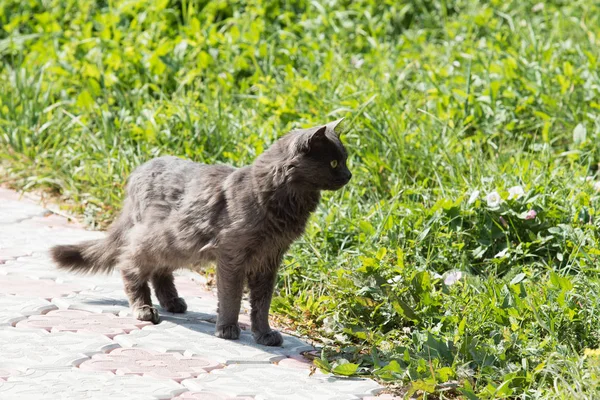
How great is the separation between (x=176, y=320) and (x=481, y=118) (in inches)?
104

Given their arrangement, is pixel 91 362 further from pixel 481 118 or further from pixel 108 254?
pixel 481 118

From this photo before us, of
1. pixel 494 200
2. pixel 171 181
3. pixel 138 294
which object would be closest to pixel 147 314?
pixel 138 294

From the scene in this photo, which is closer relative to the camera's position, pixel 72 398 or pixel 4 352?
pixel 72 398

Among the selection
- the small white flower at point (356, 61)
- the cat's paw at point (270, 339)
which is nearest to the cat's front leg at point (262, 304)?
the cat's paw at point (270, 339)

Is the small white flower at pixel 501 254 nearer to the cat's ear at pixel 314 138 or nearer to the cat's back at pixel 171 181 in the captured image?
the cat's ear at pixel 314 138

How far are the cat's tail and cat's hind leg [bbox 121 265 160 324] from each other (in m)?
0.18

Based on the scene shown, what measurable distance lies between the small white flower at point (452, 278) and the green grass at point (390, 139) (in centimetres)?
1

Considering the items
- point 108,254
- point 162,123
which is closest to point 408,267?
point 108,254

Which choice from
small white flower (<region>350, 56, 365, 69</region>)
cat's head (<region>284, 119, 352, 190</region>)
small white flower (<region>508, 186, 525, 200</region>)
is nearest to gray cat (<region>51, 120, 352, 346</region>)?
cat's head (<region>284, 119, 352, 190</region>)

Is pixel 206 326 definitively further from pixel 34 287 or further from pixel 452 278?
pixel 452 278

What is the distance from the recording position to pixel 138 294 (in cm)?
426

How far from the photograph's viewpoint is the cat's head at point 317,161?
12.6 feet

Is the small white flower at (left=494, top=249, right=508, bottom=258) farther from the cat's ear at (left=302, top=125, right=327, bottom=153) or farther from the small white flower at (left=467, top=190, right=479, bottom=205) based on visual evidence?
the cat's ear at (left=302, top=125, right=327, bottom=153)

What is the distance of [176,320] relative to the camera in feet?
14.0
